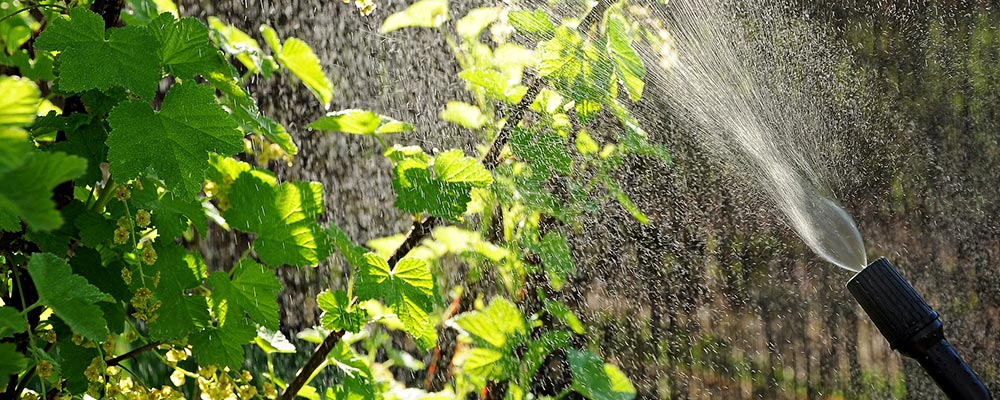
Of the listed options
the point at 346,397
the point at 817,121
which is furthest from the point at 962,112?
the point at 346,397

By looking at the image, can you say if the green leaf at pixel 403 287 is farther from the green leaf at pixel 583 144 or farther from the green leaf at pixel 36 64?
the green leaf at pixel 583 144

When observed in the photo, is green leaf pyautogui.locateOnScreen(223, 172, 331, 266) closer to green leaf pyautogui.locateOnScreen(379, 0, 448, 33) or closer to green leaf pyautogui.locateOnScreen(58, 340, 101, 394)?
green leaf pyautogui.locateOnScreen(58, 340, 101, 394)

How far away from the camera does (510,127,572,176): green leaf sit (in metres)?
1.00

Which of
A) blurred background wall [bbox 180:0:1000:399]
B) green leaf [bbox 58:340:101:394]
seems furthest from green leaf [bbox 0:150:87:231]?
blurred background wall [bbox 180:0:1000:399]

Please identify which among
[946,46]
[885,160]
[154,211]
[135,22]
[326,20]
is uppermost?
[135,22]

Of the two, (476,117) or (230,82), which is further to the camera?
(476,117)

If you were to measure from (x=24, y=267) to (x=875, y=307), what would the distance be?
28.0 inches

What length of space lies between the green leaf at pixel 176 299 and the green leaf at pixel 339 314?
13 centimetres

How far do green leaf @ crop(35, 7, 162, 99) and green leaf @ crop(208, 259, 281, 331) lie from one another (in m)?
0.16

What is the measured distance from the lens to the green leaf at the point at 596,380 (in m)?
1.00

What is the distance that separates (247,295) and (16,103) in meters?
0.39

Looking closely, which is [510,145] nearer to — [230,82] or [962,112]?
[230,82]

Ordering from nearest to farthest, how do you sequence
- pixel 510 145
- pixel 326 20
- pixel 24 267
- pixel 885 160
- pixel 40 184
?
pixel 40 184 → pixel 24 267 → pixel 510 145 → pixel 326 20 → pixel 885 160

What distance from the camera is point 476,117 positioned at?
42.8 inches
